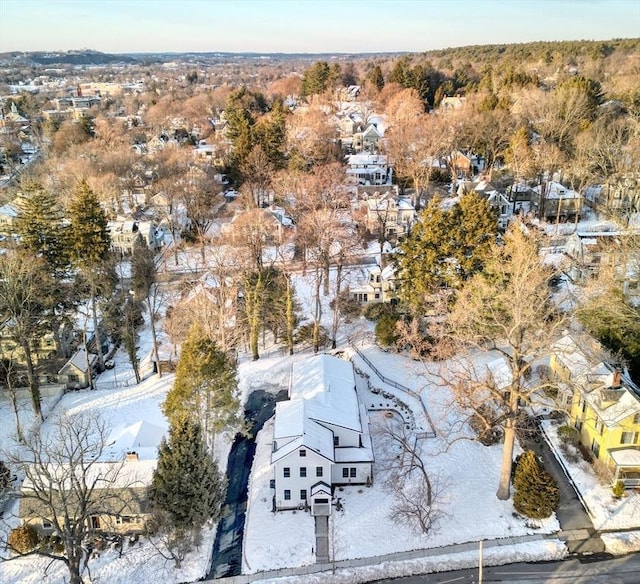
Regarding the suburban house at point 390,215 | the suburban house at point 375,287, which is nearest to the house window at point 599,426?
the suburban house at point 375,287

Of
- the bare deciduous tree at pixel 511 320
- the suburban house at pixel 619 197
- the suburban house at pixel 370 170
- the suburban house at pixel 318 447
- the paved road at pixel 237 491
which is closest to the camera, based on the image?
the paved road at pixel 237 491

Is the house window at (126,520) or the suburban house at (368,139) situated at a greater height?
the suburban house at (368,139)

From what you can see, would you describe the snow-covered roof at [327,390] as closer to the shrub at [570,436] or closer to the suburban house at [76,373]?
the shrub at [570,436]

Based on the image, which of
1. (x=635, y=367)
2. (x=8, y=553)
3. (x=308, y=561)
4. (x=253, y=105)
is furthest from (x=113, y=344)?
(x=253, y=105)

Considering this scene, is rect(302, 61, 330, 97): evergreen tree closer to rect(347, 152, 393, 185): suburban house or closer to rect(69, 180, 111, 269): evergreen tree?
rect(347, 152, 393, 185): suburban house

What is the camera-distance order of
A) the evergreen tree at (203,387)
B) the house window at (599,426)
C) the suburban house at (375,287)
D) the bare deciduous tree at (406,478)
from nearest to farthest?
the bare deciduous tree at (406,478), the evergreen tree at (203,387), the house window at (599,426), the suburban house at (375,287)

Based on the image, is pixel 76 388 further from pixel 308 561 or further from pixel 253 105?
pixel 253 105
